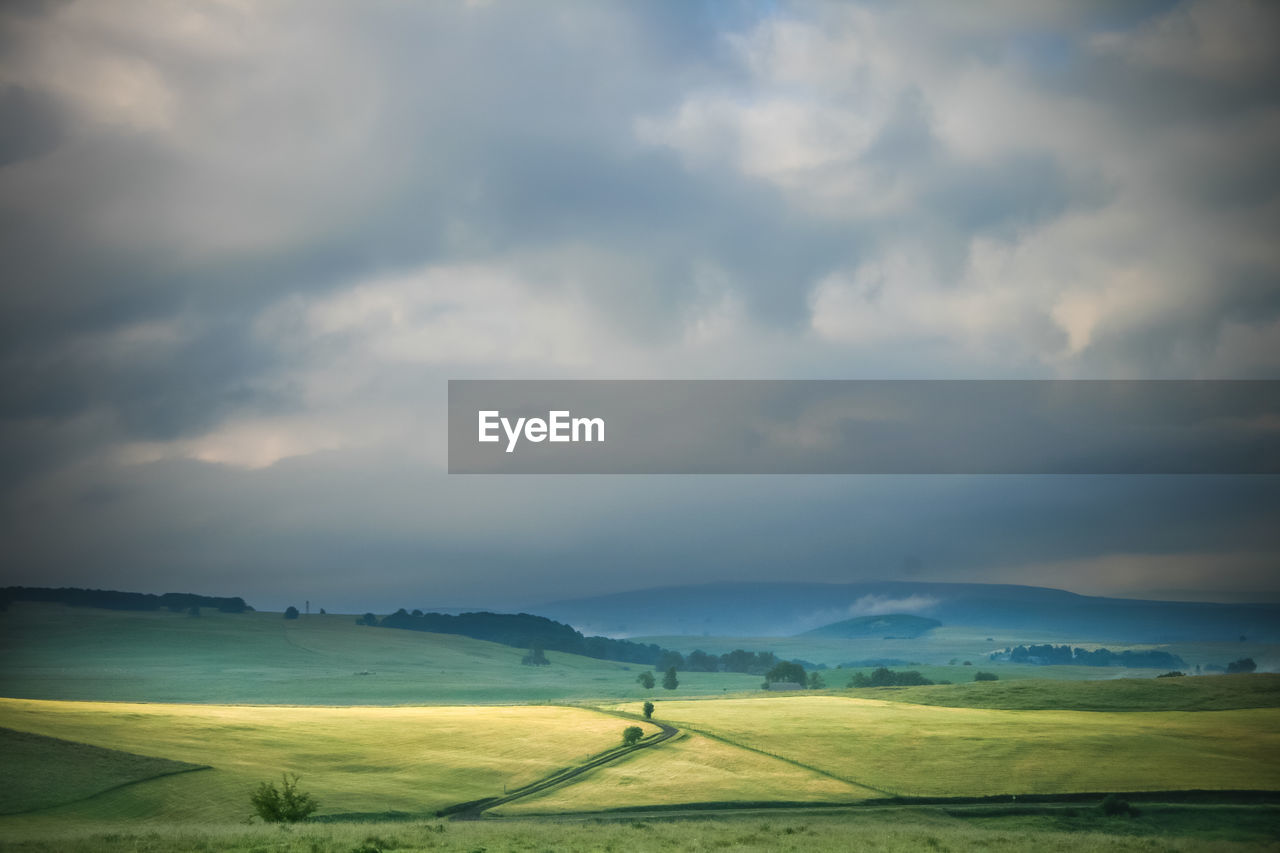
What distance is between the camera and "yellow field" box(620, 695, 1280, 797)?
7550 cm

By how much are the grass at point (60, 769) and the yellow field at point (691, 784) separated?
90.9 ft

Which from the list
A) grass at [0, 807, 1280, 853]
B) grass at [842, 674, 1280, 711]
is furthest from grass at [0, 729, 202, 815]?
grass at [842, 674, 1280, 711]

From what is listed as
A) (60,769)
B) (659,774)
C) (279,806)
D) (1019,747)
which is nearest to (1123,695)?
(1019,747)

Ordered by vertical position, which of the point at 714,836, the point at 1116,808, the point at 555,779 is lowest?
the point at 555,779

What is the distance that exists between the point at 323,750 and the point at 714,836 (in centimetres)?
5058

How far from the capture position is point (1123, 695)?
12138cm

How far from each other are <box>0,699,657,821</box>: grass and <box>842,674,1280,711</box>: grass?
49478 mm

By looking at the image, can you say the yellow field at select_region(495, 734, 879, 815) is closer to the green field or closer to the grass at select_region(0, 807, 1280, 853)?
the green field

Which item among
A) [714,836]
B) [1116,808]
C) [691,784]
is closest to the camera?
[714,836]

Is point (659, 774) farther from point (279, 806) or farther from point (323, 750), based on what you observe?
point (323, 750)

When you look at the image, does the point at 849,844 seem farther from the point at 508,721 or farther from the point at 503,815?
the point at 508,721

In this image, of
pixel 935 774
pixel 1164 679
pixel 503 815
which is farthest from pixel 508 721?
pixel 1164 679

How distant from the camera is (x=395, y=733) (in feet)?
327

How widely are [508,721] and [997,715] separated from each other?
182 feet
